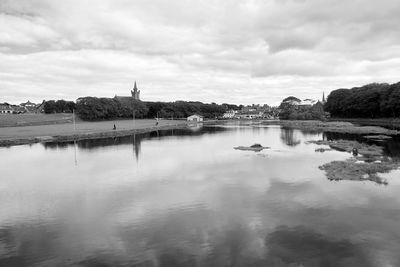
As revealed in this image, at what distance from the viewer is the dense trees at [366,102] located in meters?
103

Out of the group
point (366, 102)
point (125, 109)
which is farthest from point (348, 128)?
point (125, 109)

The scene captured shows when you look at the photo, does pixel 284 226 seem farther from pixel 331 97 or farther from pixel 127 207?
pixel 331 97

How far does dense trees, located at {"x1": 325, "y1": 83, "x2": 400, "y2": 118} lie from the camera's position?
102812mm

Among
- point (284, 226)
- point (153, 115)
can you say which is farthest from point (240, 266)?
point (153, 115)

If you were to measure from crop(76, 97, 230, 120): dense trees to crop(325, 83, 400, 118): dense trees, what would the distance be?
7521cm

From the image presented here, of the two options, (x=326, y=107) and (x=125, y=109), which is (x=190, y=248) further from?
(x=326, y=107)

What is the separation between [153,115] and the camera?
6880 inches

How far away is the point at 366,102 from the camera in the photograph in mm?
118500

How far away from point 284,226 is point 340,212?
4223mm

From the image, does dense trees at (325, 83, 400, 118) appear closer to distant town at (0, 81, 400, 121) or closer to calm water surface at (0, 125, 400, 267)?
distant town at (0, 81, 400, 121)

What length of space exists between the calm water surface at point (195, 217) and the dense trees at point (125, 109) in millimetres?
90601

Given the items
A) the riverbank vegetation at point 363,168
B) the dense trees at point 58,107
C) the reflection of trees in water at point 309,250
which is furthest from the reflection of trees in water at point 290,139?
the dense trees at point 58,107

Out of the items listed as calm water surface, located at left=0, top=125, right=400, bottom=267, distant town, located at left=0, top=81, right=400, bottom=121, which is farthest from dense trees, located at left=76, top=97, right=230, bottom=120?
calm water surface, located at left=0, top=125, right=400, bottom=267

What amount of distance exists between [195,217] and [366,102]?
118m
